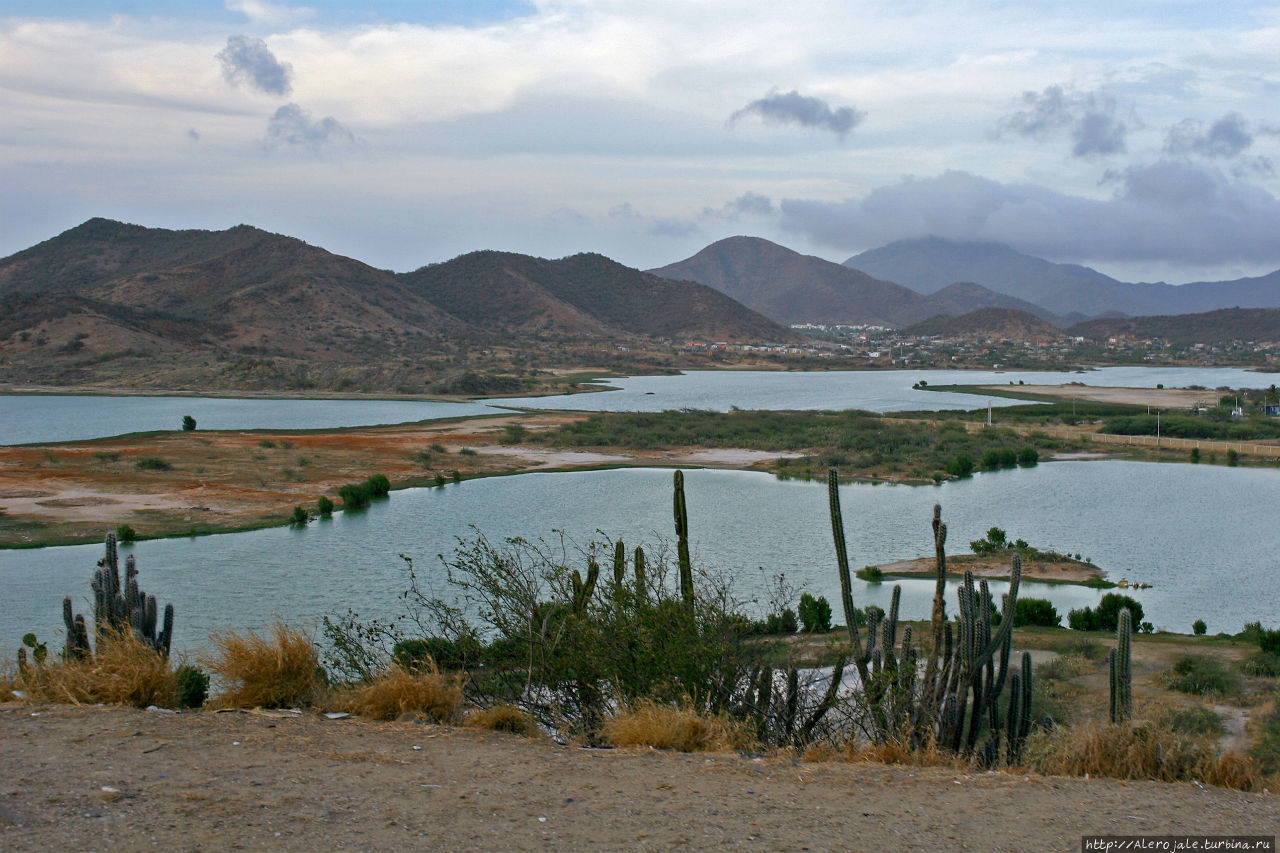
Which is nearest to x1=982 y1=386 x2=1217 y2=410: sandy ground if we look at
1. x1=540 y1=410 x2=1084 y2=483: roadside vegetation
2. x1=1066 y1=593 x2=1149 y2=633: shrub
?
x1=540 y1=410 x2=1084 y2=483: roadside vegetation

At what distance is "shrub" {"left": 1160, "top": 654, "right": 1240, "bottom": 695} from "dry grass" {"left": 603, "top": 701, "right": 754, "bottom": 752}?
10282 mm

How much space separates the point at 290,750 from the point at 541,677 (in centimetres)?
291

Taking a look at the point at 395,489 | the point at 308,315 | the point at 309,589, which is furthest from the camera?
the point at 308,315

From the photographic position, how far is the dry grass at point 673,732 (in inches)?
325

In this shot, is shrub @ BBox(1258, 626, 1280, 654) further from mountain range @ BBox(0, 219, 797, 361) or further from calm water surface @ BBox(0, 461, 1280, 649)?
mountain range @ BBox(0, 219, 797, 361)

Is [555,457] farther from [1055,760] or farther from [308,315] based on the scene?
[308,315]

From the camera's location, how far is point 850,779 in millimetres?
7328

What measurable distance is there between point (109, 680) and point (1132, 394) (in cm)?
9695

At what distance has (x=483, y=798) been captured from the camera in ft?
21.4

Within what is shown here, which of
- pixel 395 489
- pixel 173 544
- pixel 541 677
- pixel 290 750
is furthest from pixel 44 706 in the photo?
pixel 395 489

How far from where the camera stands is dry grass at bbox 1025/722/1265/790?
25.2 ft

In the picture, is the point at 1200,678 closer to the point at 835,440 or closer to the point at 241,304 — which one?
the point at 835,440

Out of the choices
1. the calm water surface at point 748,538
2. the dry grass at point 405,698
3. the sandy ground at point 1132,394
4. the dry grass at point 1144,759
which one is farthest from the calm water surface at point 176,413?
the dry grass at point 1144,759

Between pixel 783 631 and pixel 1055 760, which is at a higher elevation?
pixel 1055 760
